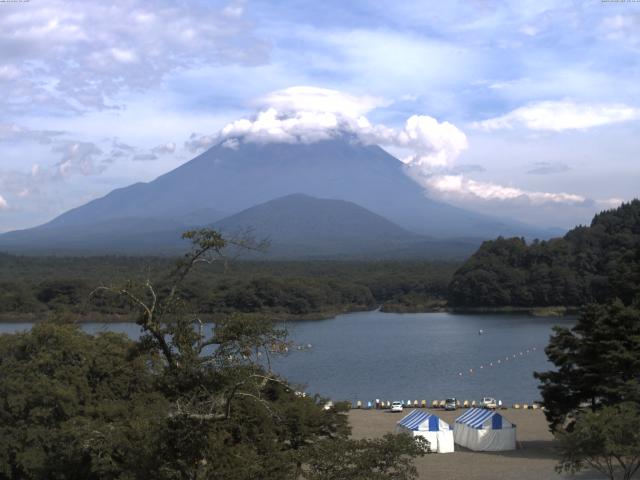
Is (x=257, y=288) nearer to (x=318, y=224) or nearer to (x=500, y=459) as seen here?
(x=500, y=459)

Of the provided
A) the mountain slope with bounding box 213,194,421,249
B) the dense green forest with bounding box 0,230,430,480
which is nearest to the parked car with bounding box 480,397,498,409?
the dense green forest with bounding box 0,230,430,480

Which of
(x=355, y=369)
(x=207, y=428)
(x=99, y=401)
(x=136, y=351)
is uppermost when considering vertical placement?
(x=136, y=351)

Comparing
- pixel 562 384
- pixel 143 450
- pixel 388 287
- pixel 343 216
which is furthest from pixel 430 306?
pixel 343 216

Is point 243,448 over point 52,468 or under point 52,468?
over

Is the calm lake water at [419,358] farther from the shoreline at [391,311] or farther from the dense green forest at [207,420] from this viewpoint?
the dense green forest at [207,420]

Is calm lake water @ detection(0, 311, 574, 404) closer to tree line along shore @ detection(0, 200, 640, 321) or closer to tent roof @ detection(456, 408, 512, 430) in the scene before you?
tree line along shore @ detection(0, 200, 640, 321)

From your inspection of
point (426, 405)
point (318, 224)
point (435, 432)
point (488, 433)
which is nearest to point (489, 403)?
point (426, 405)

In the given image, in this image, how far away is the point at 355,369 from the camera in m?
30.7

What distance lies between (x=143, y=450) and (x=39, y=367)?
259 inches

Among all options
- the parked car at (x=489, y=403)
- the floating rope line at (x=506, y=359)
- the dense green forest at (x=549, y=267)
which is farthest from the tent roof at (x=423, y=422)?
the dense green forest at (x=549, y=267)

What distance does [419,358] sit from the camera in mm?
32969

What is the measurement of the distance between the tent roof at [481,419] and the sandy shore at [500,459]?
49 centimetres

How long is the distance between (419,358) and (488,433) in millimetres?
16689

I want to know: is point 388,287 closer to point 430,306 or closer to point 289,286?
point 430,306
